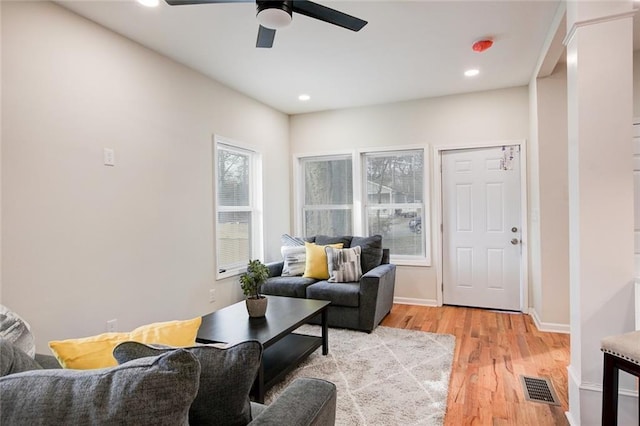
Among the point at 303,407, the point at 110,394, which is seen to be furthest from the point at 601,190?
the point at 110,394

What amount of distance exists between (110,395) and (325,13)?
199 centimetres

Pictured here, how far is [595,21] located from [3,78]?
3.31 m

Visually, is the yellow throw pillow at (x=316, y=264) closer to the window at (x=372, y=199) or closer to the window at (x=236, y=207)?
the window at (x=236, y=207)

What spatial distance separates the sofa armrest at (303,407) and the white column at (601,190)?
1.58 m

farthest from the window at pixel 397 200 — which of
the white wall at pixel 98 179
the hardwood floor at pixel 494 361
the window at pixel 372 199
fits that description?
the white wall at pixel 98 179

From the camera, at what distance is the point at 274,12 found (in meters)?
1.85

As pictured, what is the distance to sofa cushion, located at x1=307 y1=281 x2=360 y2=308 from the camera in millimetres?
3402

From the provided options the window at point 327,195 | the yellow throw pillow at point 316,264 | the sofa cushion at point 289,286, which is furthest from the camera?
the window at point 327,195

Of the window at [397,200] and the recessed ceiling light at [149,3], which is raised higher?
the recessed ceiling light at [149,3]

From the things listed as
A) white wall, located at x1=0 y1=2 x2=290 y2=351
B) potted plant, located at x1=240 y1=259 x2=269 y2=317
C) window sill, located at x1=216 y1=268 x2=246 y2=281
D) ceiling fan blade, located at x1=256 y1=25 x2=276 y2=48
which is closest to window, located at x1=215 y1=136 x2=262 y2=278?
window sill, located at x1=216 y1=268 x2=246 y2=281

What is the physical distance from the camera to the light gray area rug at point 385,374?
2.05 metres

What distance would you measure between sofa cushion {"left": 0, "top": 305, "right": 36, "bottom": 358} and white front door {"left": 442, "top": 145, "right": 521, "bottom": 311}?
407 centimetres

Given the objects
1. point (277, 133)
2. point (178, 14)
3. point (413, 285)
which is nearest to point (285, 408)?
point (178, 14)

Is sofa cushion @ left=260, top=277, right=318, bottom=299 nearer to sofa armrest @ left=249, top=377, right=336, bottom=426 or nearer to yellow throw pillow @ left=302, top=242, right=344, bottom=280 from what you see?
yellow throw pillow @ left=302, top=242, right=344, bottom=280
